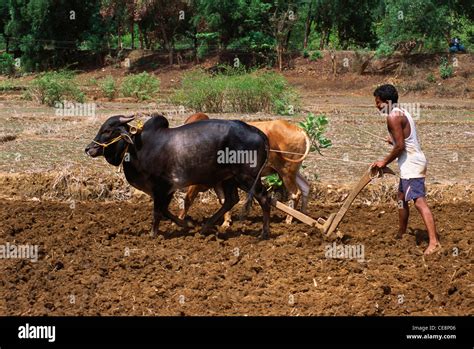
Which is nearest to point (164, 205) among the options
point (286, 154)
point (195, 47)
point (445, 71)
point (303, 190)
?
point (286, 154)

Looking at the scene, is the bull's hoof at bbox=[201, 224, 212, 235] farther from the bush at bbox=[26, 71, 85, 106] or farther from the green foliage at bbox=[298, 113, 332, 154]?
the bush at bbox=[26, 71, 85, 106]

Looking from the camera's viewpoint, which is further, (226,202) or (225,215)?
(225,215)

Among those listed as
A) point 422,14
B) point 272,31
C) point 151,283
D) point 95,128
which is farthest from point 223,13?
point 151,283

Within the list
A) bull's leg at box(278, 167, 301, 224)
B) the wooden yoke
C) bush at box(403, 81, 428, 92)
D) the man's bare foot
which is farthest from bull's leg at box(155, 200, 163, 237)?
bush at box(403, 81, 428, 92)

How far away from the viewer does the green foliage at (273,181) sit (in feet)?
35.6

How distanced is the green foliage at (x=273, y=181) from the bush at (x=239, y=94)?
11410mm

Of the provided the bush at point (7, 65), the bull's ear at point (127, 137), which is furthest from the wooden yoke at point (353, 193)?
the bush at point (7, 65)

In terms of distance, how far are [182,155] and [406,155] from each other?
2.60 metres

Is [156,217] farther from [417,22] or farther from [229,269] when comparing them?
[417,22]

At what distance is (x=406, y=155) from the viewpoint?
833 cm

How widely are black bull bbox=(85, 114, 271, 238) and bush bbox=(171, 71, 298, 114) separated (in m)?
13.1

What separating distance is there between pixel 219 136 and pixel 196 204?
255cm

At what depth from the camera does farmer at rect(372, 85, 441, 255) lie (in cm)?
816

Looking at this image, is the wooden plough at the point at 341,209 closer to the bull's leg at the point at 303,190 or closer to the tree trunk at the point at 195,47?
the bull's leg at the point at 303,190
